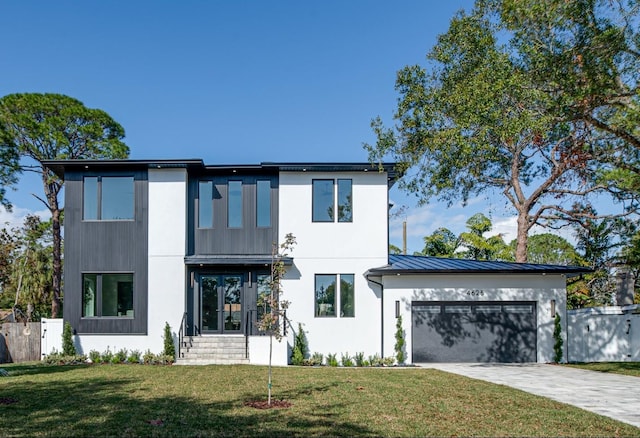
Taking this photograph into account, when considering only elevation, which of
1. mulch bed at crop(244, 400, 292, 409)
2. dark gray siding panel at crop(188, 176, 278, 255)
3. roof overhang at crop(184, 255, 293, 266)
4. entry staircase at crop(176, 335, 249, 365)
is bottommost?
entry staircase at crop(176, 335, 249, 365)

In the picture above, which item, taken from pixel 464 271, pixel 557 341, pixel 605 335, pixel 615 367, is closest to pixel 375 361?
pixel 464 271

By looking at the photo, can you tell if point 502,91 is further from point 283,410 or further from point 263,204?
point 283,410

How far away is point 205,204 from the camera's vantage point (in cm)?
1708

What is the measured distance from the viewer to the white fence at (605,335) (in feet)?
53.8

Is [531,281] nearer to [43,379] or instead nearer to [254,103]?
[254,103]

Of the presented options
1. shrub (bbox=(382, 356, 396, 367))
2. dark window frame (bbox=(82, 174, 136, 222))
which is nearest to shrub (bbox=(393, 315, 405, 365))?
shrub (bbox=(382, 356, 396, 367))

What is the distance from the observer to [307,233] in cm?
1664

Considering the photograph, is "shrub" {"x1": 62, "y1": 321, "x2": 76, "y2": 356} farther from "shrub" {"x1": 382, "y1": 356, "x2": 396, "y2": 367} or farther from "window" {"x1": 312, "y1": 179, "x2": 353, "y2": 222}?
"shrub" {"x1": 382, "y1": 356, "x2": 396, "y2": 367}

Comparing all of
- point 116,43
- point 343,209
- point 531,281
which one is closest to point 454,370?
point 531,281

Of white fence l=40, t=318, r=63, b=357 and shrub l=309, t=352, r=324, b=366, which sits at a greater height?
white fence l=40, t=318, r=63, b=357

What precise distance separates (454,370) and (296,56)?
1181 cm

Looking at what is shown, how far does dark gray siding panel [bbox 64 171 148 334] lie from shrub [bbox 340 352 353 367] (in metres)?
6.29

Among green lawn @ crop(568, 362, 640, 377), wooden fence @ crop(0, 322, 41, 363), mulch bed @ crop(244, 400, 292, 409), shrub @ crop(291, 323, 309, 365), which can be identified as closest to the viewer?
mulch bed @ crop(244, 400, 292, 409)

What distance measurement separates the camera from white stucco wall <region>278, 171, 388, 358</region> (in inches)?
637
